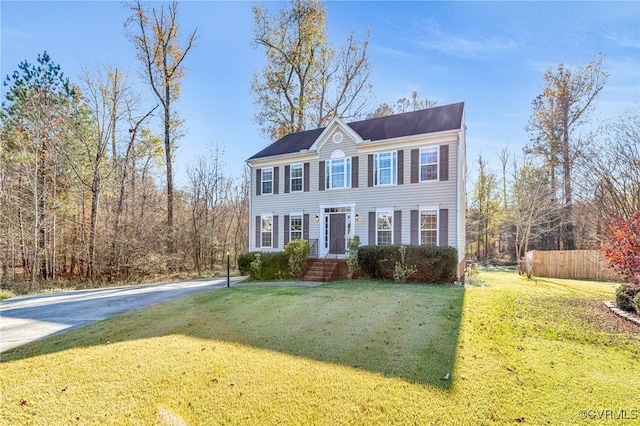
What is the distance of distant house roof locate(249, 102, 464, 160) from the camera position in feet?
41.5

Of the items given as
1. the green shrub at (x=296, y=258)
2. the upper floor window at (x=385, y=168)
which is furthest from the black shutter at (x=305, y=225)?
the upper floor window at (x=385, y=168)

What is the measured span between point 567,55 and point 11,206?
109ft

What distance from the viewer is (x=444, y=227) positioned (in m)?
12.0

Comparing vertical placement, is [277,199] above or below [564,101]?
below

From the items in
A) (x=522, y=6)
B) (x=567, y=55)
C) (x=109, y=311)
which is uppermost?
(x=567, y=55)

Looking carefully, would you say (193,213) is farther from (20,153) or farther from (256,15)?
(256,15)

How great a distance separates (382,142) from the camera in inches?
522

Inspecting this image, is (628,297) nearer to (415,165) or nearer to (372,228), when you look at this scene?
(415,165)

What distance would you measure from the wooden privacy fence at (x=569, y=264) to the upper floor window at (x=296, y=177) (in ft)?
40.0

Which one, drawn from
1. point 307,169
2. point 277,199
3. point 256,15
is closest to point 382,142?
point 307,169

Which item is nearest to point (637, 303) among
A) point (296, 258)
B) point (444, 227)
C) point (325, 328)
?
point (444, 227)

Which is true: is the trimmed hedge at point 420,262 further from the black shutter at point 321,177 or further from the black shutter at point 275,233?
the black shutter at point 275,233

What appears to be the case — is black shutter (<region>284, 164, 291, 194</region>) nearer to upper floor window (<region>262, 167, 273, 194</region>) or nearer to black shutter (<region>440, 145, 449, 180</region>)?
upper floor window (<region>262, 167, 273, 194</region>)

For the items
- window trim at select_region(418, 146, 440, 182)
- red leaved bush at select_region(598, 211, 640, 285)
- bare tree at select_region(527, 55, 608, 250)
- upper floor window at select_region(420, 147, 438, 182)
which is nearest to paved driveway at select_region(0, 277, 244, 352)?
window trim at select_region(418, 146, 440, 182)
